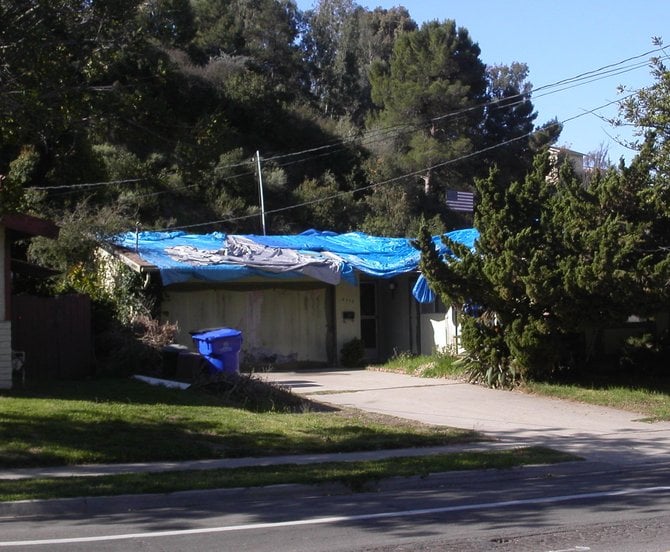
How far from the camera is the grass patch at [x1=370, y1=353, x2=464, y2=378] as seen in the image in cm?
2108

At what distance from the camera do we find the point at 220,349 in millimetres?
18141

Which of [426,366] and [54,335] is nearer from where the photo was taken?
[54,335]

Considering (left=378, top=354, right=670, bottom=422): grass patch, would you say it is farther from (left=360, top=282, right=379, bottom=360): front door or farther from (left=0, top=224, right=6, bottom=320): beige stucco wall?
(left=0, top=224, right=6, bottom=320): beige stucco wall

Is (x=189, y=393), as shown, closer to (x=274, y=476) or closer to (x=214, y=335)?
(x=214, y=335)

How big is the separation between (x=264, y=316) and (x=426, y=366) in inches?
190

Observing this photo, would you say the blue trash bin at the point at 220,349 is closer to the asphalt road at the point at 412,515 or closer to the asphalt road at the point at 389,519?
the asphalt road at the point at 412,515

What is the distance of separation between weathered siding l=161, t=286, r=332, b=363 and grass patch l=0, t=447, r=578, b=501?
41.2ft

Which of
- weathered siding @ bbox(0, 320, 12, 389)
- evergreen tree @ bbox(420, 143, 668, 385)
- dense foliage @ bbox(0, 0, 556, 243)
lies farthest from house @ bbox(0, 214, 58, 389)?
evergreen tree @ bbox(420, 143, 668, 385)

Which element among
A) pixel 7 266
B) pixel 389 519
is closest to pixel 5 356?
pixel 7 266

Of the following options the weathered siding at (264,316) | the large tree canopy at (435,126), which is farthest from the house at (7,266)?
the large tree canopy at (435,126)

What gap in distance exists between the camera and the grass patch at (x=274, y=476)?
984cm

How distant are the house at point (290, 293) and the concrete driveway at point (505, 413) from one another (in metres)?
2.77

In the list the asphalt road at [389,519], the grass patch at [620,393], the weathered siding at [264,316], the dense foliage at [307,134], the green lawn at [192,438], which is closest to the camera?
the asphalt road at [389,519]

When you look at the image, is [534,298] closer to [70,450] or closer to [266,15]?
[70,450]
